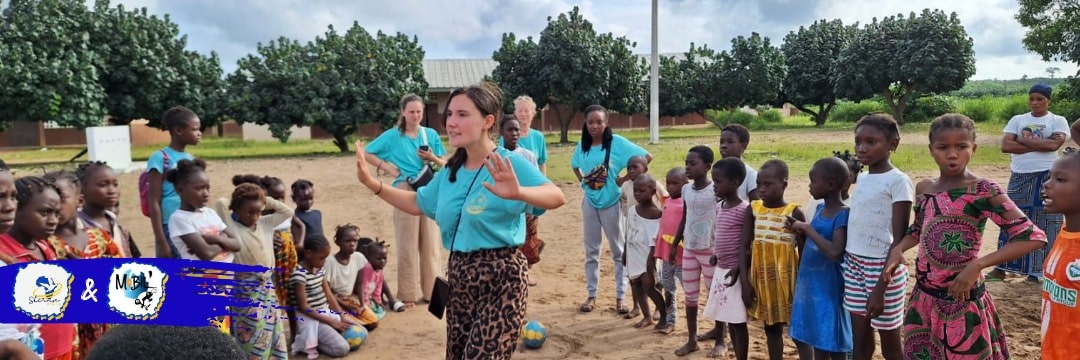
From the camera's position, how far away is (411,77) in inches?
931

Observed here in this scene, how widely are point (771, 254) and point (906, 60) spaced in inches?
1218

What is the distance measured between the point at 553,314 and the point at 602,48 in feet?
71.2

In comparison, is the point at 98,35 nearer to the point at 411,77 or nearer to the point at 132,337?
the point at 411,77

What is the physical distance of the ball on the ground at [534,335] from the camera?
4965 mm

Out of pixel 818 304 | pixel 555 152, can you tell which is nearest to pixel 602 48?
pixel 555 152

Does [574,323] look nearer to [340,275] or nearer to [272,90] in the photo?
[340,275]

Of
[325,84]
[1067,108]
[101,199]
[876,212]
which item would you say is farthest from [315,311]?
[1067,108]

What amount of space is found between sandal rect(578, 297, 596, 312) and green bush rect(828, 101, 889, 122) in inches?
1396

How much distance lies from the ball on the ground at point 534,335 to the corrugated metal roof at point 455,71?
31.5 m

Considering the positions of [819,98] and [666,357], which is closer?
[666,357]

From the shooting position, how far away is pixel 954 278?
3.14 m

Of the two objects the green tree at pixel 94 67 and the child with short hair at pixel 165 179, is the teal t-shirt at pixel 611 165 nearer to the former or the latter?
the child with short hair at pixel 165 179

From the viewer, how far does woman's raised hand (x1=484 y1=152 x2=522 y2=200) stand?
2660 mm

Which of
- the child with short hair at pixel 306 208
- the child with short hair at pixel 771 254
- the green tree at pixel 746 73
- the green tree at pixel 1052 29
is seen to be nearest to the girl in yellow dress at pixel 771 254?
the child with short hair at pixel 771 254
